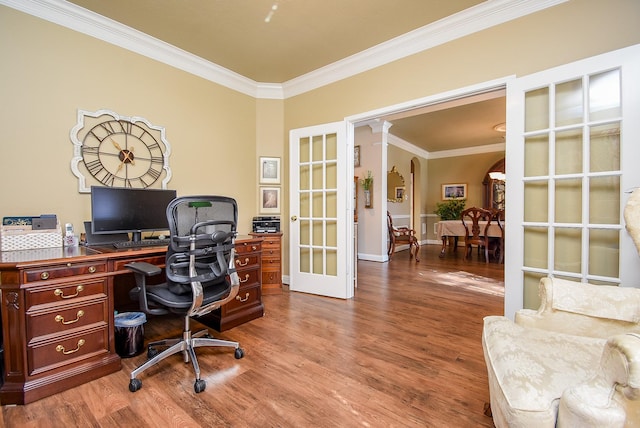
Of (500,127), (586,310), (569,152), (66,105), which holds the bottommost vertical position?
(586,310)

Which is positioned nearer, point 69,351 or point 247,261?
point 69,351

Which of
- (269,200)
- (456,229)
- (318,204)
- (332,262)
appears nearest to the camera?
(332,262)

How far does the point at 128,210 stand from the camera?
92.6 inches

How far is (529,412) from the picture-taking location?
0.87 metres

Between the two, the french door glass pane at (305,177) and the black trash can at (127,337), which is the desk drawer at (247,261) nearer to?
the black trash can at (127,337)

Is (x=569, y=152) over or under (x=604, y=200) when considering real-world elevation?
over

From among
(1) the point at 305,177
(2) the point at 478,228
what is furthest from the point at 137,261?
(2) the point at 478,228

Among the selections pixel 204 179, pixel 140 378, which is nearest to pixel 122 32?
pixel 204 179

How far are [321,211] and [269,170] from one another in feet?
3.28

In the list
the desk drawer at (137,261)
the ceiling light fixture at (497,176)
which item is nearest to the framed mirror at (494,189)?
the ceiling light fixture at (497,176)

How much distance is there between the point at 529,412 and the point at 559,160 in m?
1.89

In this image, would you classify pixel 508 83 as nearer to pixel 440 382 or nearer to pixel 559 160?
pixel 559 160

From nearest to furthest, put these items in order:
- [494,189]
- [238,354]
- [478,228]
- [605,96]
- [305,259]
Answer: [605,96], [238,354], [305,259], [478,228], [494,189]

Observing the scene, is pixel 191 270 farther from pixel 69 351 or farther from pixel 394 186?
pixel 394 186
